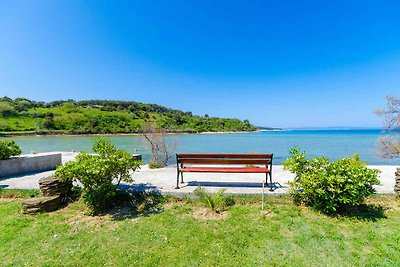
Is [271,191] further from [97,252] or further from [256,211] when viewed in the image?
[97,252]

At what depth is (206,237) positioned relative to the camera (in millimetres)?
3961

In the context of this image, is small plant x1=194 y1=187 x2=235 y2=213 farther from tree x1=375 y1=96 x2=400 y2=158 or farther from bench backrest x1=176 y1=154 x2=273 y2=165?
tree x1=375 y1=96 x2=400 y2=158

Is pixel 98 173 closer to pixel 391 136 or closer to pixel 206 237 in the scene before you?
pixel 206 237

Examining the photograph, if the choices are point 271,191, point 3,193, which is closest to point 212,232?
point 271,191

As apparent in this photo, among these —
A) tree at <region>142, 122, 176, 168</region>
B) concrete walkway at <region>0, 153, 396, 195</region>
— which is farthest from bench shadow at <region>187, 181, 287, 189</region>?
tree at <region>142, 122, 176, 168</region>

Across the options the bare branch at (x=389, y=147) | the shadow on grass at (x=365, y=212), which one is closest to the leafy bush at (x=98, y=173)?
the shadow on grass at (x=365, y=212)

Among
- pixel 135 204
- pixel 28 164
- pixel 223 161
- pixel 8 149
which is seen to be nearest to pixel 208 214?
pixel 223 161

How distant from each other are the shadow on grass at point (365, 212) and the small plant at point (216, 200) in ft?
8.19

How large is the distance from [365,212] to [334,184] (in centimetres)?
104

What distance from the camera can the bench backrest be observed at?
612 cm

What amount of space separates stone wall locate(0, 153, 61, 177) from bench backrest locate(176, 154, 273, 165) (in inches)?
287

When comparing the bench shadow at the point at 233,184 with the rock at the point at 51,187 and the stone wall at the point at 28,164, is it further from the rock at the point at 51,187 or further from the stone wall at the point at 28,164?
the stone wall at the point at 28,164

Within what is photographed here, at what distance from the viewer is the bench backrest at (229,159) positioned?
612cm

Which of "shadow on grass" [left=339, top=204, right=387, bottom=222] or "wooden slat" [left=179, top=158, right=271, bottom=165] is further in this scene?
"wooden slat" [left=179, top=158, right=271, bottom=165]
